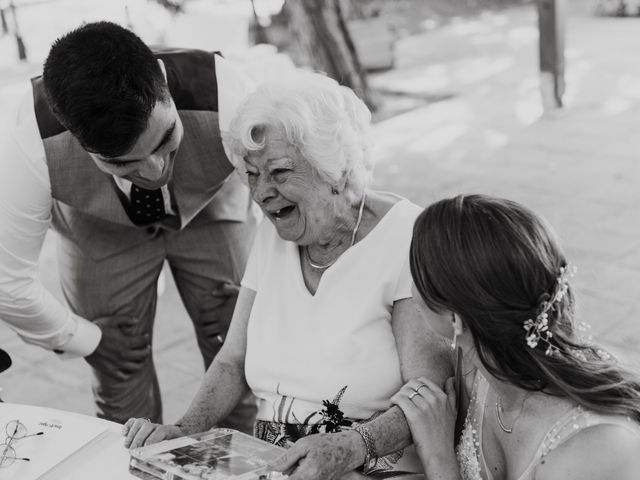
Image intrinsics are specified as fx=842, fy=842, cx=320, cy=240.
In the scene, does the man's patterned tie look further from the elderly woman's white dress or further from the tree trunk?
the tree trunk

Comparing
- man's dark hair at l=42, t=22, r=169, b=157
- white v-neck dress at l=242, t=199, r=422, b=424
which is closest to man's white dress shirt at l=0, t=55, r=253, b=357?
man's dark hair at l=42, t=22, r=169, b=157

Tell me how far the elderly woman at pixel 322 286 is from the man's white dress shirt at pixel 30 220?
46 centimetres

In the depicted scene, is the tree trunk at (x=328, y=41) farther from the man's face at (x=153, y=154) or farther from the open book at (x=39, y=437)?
the open book at (x=39, y=437)

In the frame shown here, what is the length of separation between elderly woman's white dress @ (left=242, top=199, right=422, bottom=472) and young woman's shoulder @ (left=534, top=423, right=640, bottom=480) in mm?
455

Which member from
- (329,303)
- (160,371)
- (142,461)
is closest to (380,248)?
(329,303)

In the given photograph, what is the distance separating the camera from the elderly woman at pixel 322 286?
6.29 ft

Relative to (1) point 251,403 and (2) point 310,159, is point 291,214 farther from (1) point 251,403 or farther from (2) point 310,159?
(1) point 251,403

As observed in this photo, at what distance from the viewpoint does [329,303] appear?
6.59 feet

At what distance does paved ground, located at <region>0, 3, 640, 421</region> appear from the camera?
3910 millimetres

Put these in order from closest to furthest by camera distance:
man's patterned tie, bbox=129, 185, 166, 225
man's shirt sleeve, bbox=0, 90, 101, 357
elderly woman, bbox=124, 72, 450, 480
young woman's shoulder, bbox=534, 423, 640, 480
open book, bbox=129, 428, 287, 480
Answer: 1. young woman's shoulder, bbox=534, 423, 640, 480
2. open book, bbox=129, 428, 287, 480
3. elderly woman, bbox=124, 72, 450, 480
4. man's shirt sleeve, bbox=0, 90, 101, 357
5. man's patterned tie, bbox=129, 185, 166, 225

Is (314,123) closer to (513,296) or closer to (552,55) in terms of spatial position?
(513,296)

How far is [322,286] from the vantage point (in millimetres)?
2025

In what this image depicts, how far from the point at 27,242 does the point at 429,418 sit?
133 centimetres

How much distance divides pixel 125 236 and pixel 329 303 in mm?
933
